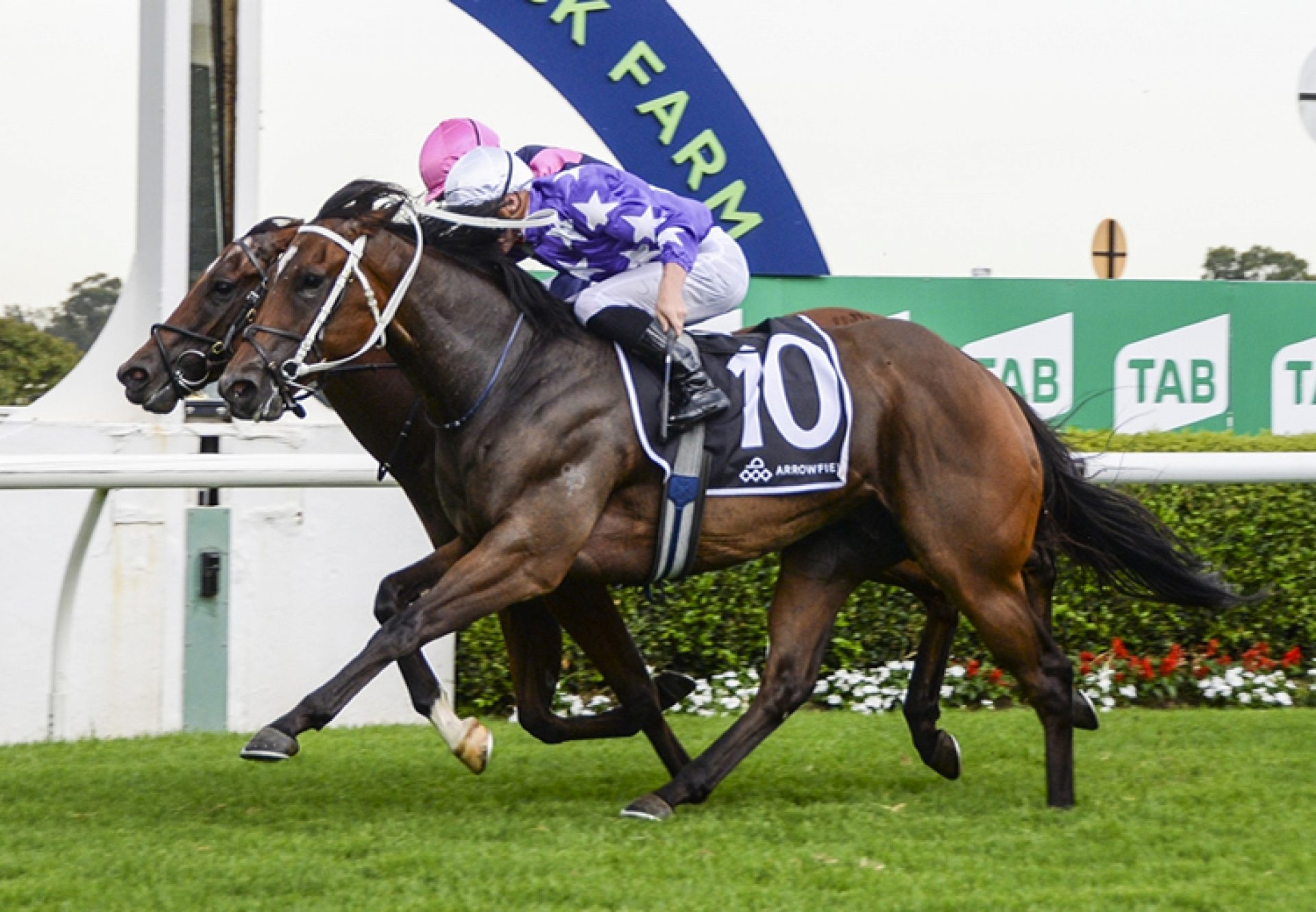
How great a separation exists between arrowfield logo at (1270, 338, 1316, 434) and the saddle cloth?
3.53 meters

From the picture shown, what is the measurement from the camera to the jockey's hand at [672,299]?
4.07 m

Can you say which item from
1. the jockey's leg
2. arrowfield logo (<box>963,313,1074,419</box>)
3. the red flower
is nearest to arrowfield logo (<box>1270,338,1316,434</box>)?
arrowfield logo (<box>963,313,1074,419</box>)

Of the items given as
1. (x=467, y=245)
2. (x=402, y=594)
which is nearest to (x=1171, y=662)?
(x=402, y=594)

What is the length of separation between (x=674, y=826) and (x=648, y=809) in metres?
Answer: 0.10

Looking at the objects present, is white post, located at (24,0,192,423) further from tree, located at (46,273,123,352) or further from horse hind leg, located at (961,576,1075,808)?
horse hind leg, located at (961,576,1075,808)

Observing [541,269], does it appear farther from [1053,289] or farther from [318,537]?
[1053,289]

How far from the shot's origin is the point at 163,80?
5.63m

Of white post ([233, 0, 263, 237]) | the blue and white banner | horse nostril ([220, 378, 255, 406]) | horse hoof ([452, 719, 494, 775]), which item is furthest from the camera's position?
the blue and white banner

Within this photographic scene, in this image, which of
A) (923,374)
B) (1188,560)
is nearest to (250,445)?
(923,374)

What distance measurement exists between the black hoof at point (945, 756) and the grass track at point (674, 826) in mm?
57

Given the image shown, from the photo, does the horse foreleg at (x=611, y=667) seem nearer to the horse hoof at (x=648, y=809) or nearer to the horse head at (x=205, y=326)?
the horse hoof at (x=648, y=809)

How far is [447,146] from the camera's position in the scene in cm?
445

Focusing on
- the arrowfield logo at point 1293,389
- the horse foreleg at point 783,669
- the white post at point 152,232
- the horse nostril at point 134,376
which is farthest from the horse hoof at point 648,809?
the arrowfield logo at point 1293,389

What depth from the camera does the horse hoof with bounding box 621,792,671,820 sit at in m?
3.95
